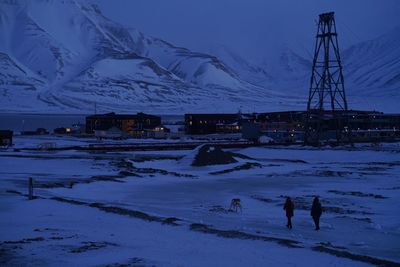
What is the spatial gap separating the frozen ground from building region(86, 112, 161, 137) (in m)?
62.5

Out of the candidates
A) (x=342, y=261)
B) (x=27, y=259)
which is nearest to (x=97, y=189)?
(x=27, y=259)

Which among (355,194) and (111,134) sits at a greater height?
(111,134)

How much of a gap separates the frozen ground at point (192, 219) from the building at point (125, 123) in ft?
205

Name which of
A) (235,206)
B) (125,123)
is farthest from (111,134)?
(235,206)

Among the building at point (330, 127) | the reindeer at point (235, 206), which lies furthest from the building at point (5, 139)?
the reindeer at point (235, 206)

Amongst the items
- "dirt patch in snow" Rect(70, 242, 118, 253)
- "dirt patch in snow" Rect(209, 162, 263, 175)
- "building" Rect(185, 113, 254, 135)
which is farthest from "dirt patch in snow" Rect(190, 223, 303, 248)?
"building" Rect(185, 113, 254, 135)

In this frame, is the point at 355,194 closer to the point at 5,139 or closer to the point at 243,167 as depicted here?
the point at 243,167

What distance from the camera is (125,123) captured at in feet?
318

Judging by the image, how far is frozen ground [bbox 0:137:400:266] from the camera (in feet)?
36.4

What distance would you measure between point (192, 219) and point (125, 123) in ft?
269

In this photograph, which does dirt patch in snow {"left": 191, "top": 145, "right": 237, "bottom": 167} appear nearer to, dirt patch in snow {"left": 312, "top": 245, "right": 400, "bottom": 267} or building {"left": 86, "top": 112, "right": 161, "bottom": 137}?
dirt patch in snow {"left": 312, "top": 245, "right": 400, "bottom": 267}

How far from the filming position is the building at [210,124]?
9719cm

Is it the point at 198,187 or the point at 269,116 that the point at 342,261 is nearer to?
the point at 198,187

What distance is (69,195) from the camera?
21.8 metres
